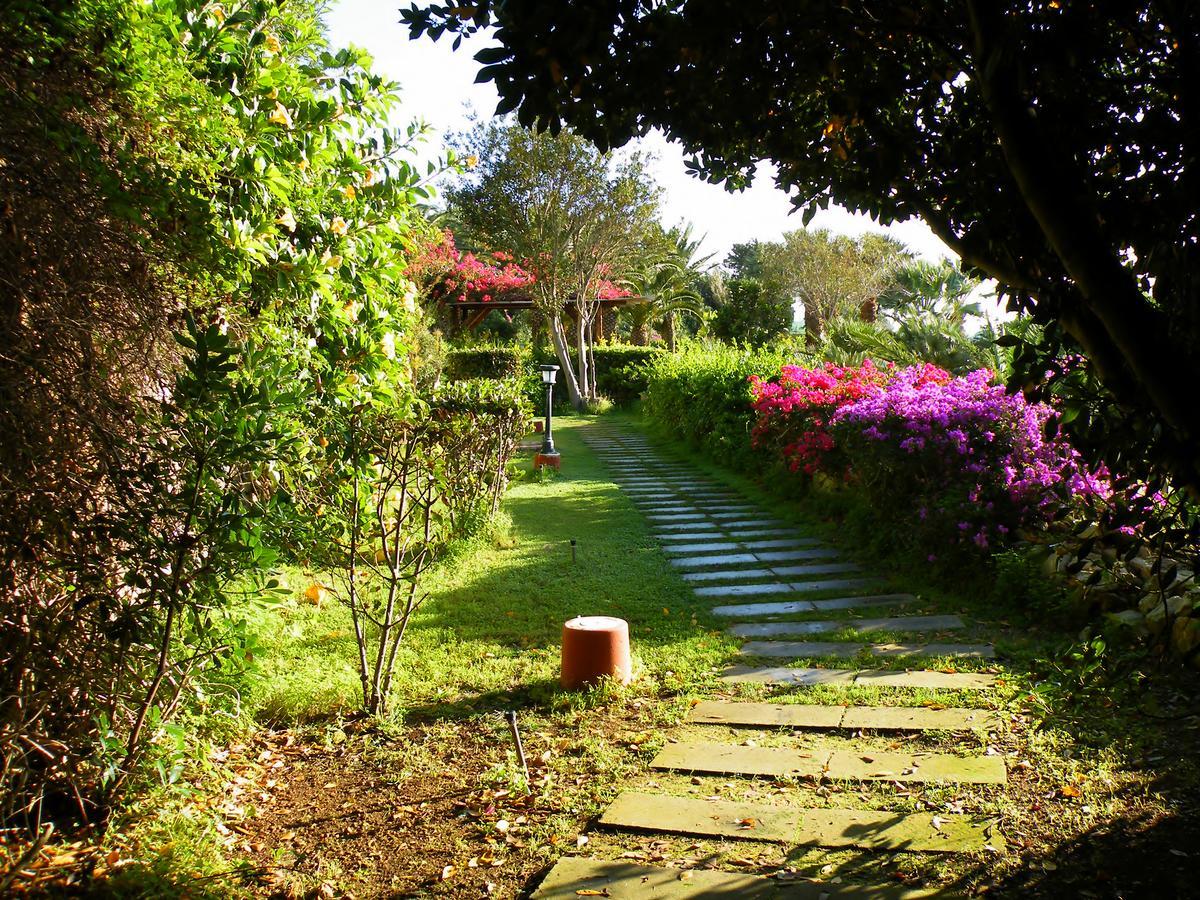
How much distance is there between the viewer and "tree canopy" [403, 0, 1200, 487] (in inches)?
78.9

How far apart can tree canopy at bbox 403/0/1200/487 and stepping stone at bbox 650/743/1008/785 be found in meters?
1.74

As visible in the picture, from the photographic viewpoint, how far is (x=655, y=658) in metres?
5.13

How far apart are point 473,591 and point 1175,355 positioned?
17.6 feet

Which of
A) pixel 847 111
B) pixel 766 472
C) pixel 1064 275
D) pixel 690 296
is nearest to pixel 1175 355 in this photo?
pixel 1064 275

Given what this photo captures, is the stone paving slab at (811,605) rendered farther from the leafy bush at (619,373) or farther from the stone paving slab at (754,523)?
the leafy bush at (619,373)

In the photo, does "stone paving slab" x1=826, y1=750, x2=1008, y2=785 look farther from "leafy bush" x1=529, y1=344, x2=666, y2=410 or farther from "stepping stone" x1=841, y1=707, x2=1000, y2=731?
"leafy bush" x1=529, y1=344, x2=666, y2=410

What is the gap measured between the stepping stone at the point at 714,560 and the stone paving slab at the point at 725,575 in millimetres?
217

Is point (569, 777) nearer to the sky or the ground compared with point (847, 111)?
nearer to the ground

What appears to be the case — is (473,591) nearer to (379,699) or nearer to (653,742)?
(379,699)

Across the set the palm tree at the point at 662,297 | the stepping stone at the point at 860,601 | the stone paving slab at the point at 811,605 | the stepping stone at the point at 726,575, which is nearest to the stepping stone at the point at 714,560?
the stepping stone at the point at 726,575

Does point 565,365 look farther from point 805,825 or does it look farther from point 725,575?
point 805,825

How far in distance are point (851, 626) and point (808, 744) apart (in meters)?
1.93

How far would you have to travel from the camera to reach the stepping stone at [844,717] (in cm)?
399

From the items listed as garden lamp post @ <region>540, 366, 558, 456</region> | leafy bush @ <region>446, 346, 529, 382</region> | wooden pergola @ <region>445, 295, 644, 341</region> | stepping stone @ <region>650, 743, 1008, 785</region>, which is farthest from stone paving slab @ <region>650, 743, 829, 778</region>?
wooden pergola @ <region>445, 295, 644, 341</region>
